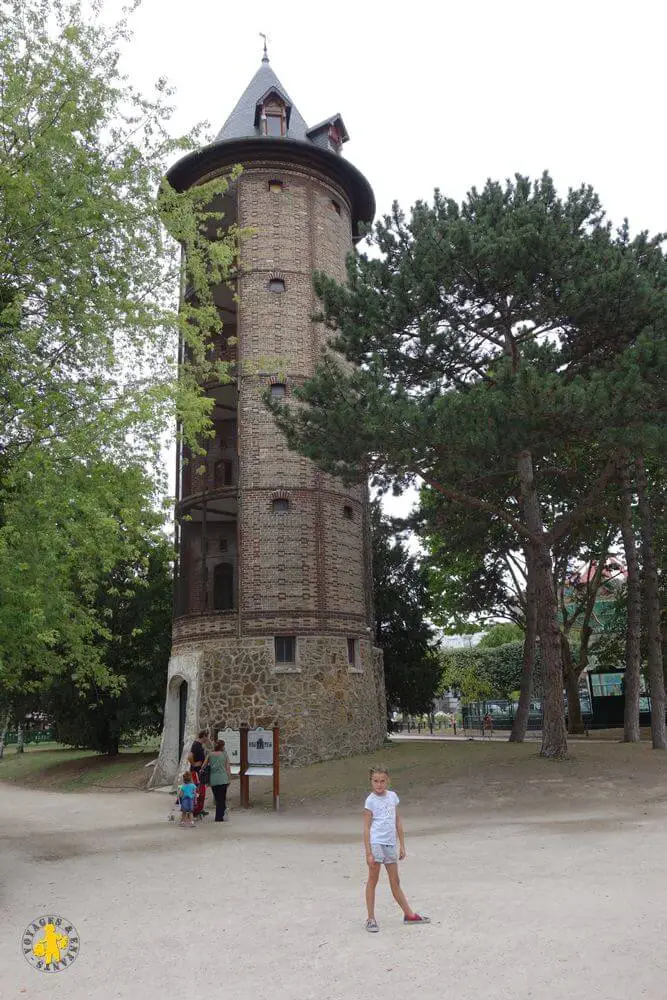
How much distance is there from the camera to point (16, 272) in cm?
1112

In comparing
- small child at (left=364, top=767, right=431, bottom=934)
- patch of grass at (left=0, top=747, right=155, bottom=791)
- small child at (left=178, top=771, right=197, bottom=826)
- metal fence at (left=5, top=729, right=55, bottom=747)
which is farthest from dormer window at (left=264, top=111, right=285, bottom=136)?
metal fence at (left=5, top=729, right=55, bottom=747)

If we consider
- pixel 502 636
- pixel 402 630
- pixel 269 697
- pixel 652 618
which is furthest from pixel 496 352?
pixel 502 636

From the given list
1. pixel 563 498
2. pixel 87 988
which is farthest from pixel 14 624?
pixel 563 498

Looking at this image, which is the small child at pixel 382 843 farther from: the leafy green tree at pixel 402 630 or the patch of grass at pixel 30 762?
the leafy green tree at pixel 402 630

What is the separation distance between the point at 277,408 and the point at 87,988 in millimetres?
14180

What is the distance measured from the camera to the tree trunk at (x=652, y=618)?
22094mm

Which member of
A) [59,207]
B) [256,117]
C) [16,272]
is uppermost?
[256,117]

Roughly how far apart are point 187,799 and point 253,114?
24020 mm

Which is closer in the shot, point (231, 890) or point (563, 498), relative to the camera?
point (231, 890)

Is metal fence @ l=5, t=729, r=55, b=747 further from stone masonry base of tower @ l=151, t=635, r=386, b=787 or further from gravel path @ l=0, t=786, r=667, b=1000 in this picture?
gravel path @ l=0, t=786, r=667, b=1000

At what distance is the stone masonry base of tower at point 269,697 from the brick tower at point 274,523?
0.04m

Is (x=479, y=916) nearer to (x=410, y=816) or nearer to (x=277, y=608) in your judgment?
(x=410, y=816)

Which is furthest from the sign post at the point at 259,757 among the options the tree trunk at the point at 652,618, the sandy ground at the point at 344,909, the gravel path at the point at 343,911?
the tree trunk at the point at 652,618

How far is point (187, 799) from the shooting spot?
14406 mm
